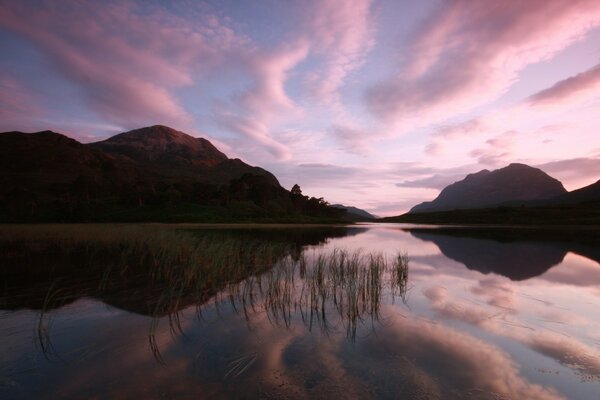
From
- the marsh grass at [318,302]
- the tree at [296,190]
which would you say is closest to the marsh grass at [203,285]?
the marsh grass at [318,302]

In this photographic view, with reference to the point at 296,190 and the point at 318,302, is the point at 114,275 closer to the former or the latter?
the point at 318,302

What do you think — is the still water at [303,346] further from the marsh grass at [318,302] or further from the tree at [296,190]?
the tree at [296,190]

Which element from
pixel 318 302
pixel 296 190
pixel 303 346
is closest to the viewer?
pixel 303 346

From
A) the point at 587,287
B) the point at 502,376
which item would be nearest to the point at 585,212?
the point at 587,287

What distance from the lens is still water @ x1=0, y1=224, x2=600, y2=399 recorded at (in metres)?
5.89

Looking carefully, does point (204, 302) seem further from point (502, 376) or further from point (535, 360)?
point (535, 360)

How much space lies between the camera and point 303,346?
7.84 meters

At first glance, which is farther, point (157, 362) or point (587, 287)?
point (587, 287)

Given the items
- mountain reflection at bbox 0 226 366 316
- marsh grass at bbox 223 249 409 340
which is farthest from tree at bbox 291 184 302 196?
marsh grass at bbox 223 249 409 340

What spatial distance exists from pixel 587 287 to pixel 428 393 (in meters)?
15.4

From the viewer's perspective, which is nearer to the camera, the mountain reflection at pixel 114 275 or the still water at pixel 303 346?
the still water at pixel 303 346

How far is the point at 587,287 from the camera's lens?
1548 cm

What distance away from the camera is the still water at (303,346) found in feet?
19.3

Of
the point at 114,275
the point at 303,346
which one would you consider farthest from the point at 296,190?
the point at 303,346
